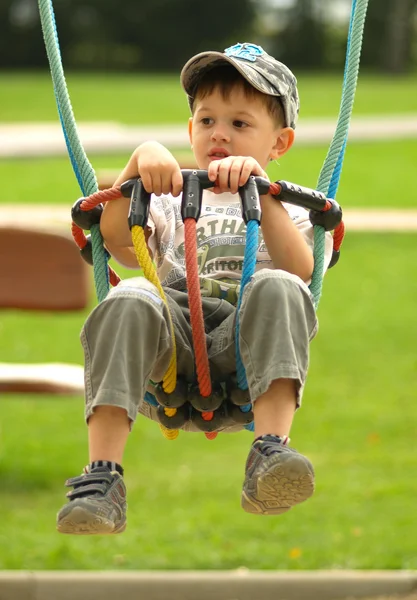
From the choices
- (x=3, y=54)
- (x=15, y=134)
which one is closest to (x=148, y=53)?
(x=3, y=54)

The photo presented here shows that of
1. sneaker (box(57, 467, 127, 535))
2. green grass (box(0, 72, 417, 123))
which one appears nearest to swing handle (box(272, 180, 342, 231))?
sneaker (box(57, 467, 127, 535))

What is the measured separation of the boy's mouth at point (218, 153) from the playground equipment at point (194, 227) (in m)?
0.19

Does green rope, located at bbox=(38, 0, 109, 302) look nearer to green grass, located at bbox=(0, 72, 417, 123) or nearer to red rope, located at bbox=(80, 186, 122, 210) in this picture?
red rope, located at bbox=(80, 186, 122, 210)

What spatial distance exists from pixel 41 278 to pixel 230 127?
13.2ft

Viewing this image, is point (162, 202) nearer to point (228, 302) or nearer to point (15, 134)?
point (228, 302)

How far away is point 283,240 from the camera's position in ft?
9.35

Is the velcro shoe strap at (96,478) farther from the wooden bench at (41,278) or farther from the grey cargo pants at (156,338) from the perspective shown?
the wooden bench at (41,278)

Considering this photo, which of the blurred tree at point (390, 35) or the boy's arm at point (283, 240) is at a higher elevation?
the blurred tree at point (390, 35)

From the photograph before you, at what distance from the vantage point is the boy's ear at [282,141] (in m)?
3.07

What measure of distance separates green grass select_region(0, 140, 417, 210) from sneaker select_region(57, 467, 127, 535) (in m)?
12.8

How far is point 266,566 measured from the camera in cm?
722

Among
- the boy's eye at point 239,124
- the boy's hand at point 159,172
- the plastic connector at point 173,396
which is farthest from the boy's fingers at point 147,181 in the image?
the plastic connector at point 173,396

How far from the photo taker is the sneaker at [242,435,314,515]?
100 inches

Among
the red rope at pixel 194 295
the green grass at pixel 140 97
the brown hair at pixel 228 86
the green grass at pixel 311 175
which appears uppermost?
the green grass at pixel 140 97
